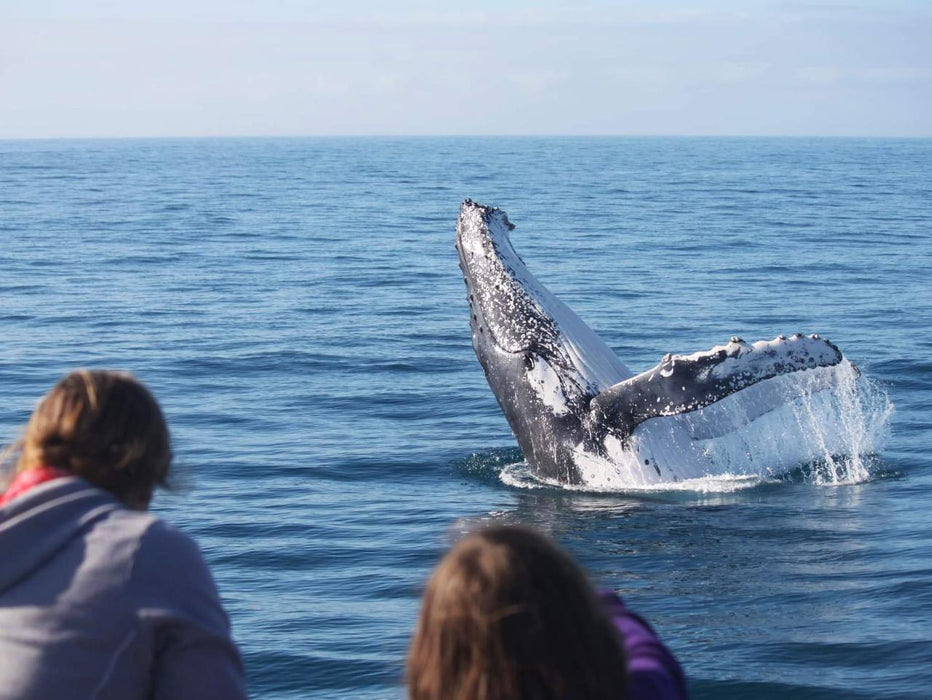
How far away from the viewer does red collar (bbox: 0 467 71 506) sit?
9.88 ft

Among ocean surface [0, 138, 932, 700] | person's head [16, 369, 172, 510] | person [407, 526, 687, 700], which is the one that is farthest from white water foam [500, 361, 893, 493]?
person [407, 526, 687, 700]

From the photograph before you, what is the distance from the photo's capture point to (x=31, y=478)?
3.02 meters

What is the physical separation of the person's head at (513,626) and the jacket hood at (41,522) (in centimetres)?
99

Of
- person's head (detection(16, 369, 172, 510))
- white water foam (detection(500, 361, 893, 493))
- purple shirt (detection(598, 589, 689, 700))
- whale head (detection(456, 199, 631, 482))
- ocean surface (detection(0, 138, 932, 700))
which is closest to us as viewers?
purple shirt (detection(598, 589, 689, 700))

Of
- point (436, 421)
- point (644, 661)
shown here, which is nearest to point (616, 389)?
point (436, 421)

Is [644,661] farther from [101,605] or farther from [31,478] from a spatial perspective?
[31,478]

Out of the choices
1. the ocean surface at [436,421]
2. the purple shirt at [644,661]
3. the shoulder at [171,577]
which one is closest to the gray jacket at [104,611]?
the shoulder at [171,577]

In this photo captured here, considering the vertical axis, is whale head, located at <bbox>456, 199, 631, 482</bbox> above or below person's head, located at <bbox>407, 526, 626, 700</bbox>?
below

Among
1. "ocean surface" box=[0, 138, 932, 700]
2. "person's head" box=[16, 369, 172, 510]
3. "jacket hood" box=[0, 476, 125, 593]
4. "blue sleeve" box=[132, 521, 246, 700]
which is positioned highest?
"person's head" box=[16, 369, 172, 510]

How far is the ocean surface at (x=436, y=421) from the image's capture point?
7117mm

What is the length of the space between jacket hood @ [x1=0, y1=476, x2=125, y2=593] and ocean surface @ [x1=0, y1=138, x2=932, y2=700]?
16.6 inches

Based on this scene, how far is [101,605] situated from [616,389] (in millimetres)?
7323

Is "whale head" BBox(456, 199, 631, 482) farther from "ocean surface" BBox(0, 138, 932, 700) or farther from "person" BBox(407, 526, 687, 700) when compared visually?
"person" BBox(407, 526, 687, 700)

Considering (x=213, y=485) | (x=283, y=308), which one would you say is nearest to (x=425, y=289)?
(x=283, y=308)
